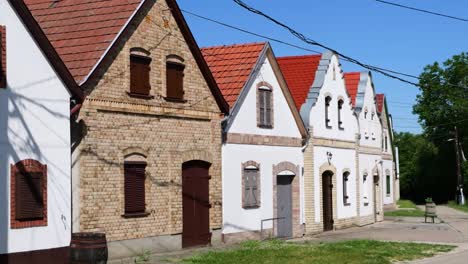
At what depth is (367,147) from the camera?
133ft

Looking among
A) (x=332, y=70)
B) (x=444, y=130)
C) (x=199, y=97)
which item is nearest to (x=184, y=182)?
(x=199, y=97)

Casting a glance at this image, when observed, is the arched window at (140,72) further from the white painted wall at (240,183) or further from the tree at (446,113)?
the tree at (446,113)

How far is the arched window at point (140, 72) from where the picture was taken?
70.9ft

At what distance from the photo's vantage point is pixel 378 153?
42469 mm

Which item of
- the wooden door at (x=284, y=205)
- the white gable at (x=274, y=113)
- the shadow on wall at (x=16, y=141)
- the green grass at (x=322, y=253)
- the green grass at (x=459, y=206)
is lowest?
the green grass at (x=322, y=253)

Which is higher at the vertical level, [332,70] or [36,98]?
[332,70]

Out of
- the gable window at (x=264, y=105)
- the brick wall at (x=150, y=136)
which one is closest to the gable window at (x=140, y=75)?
the brick wall at (x=150, y=136)

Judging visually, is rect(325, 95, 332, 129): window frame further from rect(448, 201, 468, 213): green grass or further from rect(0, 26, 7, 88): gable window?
rect(448, 201, 468, 213): green grass

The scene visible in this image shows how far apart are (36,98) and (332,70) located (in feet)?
61.4

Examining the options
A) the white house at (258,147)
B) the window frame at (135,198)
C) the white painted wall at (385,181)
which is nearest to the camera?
the window frame at (135,198)

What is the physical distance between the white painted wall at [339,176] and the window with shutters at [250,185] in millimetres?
5254

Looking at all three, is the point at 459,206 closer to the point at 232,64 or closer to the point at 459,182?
the point at 459,182

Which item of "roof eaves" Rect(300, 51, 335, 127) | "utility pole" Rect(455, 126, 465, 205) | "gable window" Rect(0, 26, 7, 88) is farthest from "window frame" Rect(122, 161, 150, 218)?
"utility pole" Rect(455, 126, 465, 205)

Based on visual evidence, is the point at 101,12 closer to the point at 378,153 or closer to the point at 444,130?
the point at 378,153
